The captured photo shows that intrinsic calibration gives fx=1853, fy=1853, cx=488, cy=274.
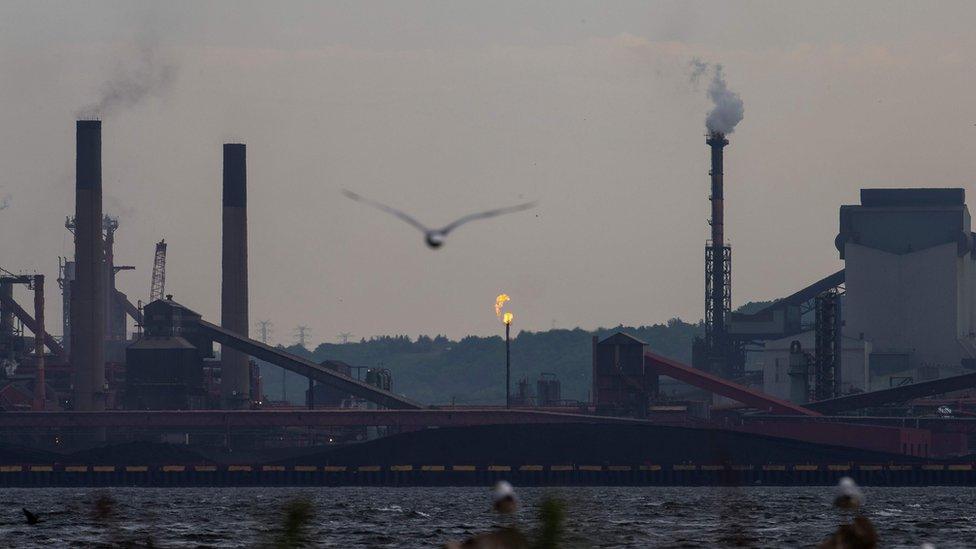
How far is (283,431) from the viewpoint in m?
169

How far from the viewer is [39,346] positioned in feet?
560

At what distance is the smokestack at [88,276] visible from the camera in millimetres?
161250

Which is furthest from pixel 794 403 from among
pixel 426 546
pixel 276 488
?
pixel 426 546

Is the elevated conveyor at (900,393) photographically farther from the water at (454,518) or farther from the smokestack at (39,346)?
the smokestack at (39,346)

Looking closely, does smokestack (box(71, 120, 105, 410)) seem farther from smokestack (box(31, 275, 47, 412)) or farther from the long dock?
the long dock

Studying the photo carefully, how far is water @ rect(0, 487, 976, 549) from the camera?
2569 inches

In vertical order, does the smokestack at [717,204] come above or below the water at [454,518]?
above

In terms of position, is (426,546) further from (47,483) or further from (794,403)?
(794,403)

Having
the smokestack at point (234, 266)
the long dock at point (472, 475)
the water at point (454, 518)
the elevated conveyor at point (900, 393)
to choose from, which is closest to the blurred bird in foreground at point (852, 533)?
the water at point (454, 518)

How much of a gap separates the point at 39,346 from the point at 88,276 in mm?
12920

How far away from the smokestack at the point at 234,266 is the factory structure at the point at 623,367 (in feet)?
0.48

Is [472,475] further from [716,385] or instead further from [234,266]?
[234,266]

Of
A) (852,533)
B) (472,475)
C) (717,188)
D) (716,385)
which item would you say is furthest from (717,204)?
(852,533)

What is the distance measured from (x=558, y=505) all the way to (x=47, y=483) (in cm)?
12136
